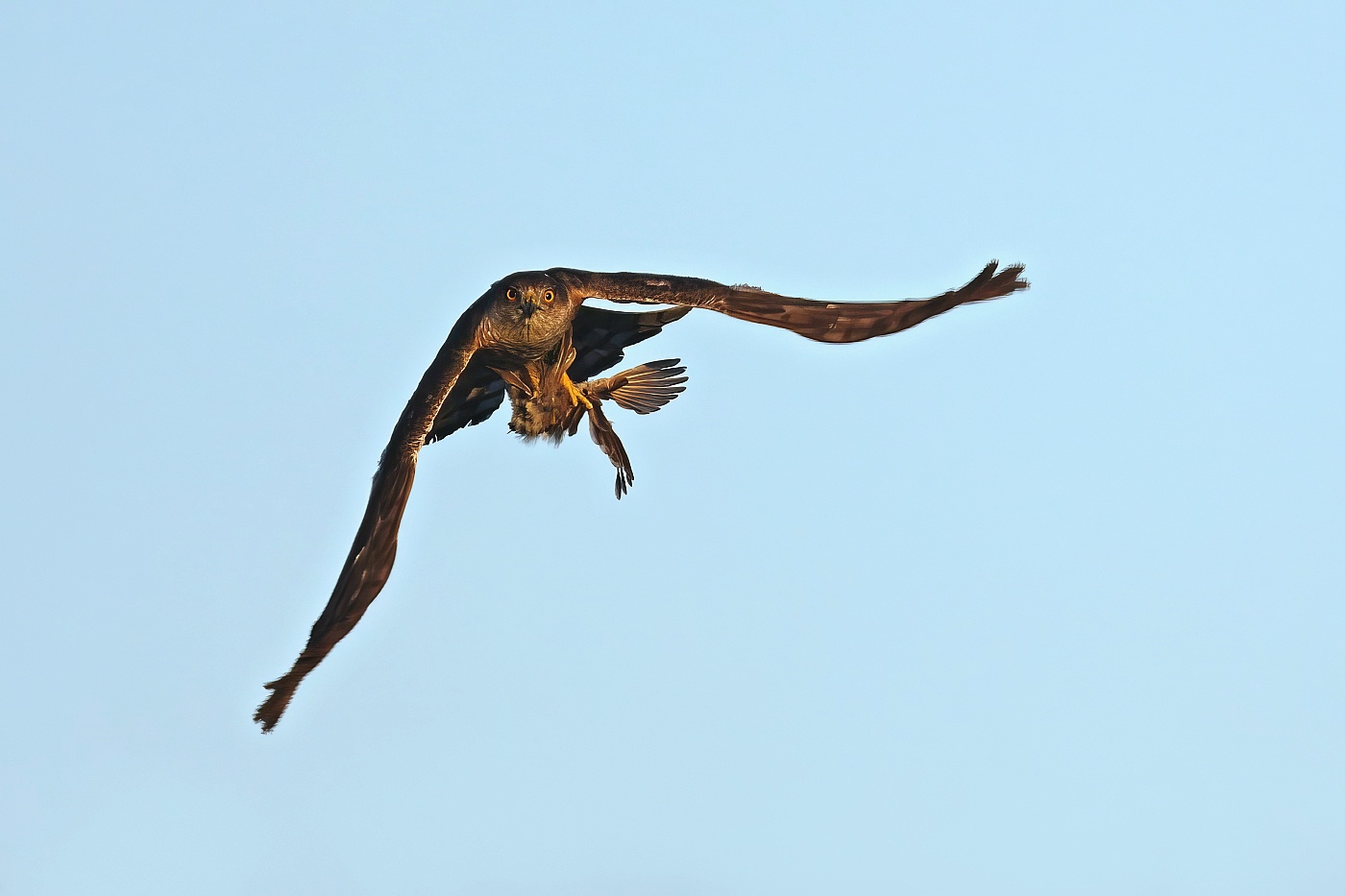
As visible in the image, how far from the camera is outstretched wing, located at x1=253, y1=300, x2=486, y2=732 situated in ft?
62.9

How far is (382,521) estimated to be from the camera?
20.1 metres

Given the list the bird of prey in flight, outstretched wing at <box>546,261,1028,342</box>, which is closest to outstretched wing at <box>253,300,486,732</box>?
the bird of prey in flight

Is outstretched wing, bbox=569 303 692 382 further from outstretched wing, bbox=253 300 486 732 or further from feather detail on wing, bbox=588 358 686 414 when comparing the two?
outstretched wing, bbox=253 300 486 732

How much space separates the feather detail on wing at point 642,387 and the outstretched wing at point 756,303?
1.65 metres

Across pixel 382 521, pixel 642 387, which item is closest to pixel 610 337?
pixel 642 387

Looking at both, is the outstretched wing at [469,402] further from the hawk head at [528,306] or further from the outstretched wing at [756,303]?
the outstretched wing at [756,303]

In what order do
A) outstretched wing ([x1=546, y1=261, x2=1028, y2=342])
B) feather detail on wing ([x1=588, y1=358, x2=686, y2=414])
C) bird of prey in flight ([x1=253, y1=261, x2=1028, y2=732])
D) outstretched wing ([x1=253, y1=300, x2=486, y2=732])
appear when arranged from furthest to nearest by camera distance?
feather detail on wing ([x1=588, y1=358, x2=686, y2=414]) < outstretched wing ([x1=546, y1=261, x2=1028, y2=342]) < bird of prey in flight ([x1=253, y1=261, x2=1028, y2=732]) < outstretched wing ([x1=253, y1=300, x2=486, y2=732])

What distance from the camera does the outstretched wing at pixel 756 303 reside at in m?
22.0

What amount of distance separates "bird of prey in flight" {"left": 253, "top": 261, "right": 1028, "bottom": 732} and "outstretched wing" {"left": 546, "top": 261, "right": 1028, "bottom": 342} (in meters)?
0.01

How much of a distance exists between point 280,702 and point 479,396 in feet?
21.7

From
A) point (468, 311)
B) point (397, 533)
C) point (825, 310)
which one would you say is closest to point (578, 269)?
point (468, 311)

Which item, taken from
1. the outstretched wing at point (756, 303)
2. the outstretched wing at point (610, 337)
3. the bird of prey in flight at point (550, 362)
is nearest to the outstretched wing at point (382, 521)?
the bird of prey in flight at point (550, 362)

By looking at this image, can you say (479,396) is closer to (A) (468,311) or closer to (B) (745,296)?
(A) (468,311)

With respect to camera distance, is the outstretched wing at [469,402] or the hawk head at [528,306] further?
the outstretched wing at [469,402]
